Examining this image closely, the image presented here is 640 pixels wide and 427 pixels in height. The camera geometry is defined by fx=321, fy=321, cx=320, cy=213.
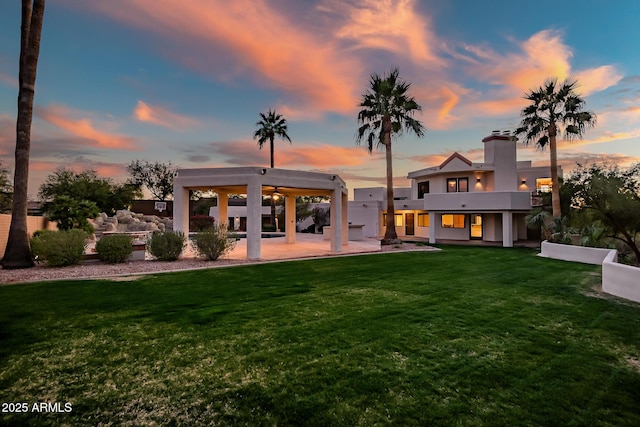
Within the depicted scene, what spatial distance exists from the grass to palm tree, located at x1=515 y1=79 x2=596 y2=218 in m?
14.9

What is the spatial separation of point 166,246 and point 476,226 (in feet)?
73.3

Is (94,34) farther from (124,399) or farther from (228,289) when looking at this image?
(124,399)

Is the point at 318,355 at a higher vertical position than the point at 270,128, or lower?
lower

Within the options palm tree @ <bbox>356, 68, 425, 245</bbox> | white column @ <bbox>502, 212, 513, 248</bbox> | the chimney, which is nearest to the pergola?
palm tree @ <bbox>356, 68, 425, 245</bbox>

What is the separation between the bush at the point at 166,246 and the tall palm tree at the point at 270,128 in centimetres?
2116

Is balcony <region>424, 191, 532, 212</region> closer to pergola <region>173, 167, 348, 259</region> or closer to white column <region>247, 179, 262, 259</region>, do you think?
pergola <region>173, 167, 348, 259</region>

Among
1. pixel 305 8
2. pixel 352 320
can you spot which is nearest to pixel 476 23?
pixel 305 8

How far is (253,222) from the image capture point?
Answer: 14.6m

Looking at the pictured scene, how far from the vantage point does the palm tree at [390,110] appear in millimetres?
21281

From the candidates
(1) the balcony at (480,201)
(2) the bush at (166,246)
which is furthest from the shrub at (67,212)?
(1) the balcony at (480,201)

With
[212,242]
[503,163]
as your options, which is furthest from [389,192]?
[212,242]

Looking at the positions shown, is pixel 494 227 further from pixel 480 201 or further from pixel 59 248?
pixel 59 248

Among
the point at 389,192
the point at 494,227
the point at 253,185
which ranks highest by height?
the point at 389,192

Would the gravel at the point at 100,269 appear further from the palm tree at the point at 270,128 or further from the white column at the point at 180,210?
the palm tree at the point at 270,128
